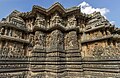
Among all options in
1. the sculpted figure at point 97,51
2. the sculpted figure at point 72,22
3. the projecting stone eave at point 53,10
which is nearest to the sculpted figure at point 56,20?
the projecting stone eave at point 53,10

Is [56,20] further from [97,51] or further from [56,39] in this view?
[97,51]

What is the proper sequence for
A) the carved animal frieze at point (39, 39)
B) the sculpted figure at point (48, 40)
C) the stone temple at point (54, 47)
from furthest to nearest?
the sculpted figure at point (48, 40) < the carved animal frieze at point (39, 39) < the stone temple at point (54, 47)

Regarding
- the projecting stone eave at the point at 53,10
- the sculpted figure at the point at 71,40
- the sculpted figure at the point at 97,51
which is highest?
the projecting stone eave at the point at 53,10

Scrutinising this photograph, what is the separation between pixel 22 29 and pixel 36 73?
9.56 ft

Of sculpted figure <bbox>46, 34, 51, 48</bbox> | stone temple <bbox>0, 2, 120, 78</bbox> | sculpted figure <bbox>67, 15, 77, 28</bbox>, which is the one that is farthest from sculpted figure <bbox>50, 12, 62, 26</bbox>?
sculpted figure <bbox>46, 34, 51, 48</bbox>

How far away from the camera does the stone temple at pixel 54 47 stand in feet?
16.4

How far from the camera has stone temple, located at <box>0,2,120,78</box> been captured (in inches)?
196

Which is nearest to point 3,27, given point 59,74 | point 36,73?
point 36,73

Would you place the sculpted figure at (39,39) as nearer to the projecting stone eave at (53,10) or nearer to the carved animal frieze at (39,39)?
the carved animal frieze at (39,39)

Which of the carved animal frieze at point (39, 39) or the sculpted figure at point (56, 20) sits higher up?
the sculpted figure at point (56, 20)

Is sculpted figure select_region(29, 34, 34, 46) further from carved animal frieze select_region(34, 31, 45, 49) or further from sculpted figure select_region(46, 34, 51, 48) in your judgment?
sculpted figure select_region(46, 34, 51, 48)

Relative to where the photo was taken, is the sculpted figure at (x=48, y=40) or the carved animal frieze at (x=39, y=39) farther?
the sculpted figure at (x=48, y=40)

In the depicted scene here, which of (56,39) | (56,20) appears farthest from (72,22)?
(56,39)

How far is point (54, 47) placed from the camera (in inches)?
222
